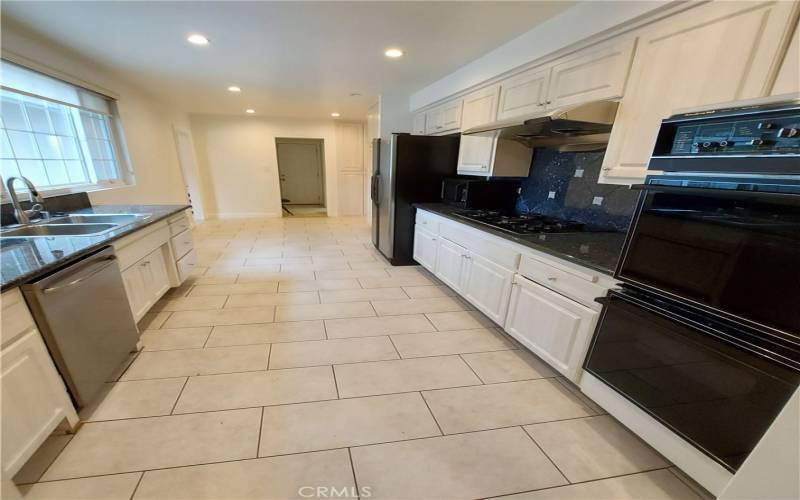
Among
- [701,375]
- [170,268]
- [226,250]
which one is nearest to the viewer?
[701,375]

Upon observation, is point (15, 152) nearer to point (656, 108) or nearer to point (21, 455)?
point (21, 455)

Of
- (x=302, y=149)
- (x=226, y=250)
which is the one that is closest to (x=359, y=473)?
(x=226, y=250)

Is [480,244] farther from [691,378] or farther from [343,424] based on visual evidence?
[343,424]

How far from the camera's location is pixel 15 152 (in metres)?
2.33

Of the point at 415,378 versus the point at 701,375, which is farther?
the point at 415,378

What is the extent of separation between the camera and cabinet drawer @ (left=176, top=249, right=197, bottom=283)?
279 cm

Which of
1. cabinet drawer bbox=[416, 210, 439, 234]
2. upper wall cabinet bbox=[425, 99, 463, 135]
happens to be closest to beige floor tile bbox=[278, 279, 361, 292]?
cabinet drawer bbox=[416, 210, 439, 234]

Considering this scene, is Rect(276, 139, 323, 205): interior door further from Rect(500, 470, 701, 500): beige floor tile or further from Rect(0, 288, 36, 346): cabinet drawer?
Rect(500, 470, 701, 500): beige floor tile

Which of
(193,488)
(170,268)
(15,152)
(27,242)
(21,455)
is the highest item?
(15,152)

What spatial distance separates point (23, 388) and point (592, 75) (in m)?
3.26

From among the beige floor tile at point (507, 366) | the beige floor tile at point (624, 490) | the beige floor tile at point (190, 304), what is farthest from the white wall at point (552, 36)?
the beige floor tile at point (190, 304)

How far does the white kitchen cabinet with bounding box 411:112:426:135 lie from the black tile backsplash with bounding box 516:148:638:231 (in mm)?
1799

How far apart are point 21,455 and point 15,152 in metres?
2.63

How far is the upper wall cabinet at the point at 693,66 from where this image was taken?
3.67 ft
